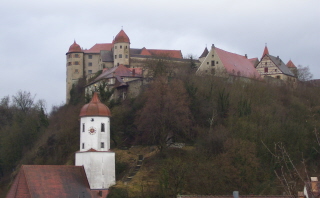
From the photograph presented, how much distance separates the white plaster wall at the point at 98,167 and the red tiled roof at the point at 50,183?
0.61 m

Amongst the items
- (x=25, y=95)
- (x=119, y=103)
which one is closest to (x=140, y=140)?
(x=119, y=103)

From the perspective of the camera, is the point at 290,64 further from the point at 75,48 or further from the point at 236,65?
the point at 75,48

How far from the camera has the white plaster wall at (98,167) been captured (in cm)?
4572

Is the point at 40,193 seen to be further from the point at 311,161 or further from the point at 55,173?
the point at 311,161

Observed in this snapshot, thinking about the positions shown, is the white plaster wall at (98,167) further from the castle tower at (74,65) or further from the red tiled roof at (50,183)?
the castle tower at (74,65)

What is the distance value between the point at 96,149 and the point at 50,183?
17.1ft

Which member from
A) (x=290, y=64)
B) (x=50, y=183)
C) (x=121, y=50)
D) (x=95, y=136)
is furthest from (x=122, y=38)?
(x=50, y=183)

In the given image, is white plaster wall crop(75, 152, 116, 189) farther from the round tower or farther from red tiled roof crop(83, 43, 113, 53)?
red tiled roof crop(83, 43, 113, 53)

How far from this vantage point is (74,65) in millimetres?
94125

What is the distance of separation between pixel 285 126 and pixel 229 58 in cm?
3327

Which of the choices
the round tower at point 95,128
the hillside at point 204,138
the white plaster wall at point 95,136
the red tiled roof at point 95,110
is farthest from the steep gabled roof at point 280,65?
the white plaster wall at point 95,136

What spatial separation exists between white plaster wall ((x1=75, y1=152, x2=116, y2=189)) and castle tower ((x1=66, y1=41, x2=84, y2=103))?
4492 centimetres

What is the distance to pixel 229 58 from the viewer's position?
83125 mm

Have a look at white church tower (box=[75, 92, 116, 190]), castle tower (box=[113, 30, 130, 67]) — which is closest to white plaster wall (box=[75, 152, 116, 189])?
white church tower (box=[75, 92, 116, 190])
